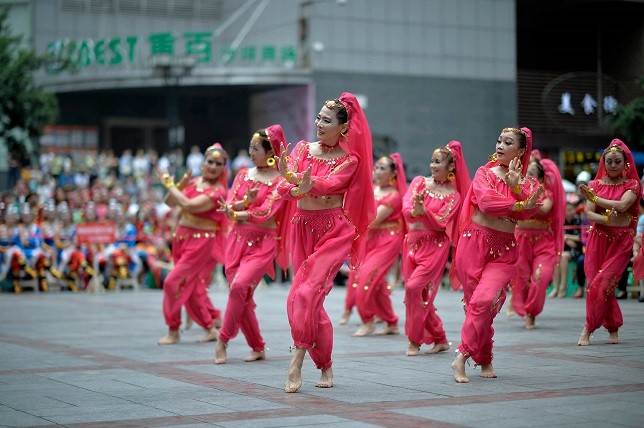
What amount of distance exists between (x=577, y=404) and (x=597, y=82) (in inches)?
632

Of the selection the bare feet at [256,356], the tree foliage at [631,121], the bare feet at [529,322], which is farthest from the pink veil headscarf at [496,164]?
the tree foliage at [631,121]

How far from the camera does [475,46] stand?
31.3 m

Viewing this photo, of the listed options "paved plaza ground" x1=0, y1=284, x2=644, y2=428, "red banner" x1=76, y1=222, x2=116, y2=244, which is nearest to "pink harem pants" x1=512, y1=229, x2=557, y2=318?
"paved plaza ground" x1=0, y1=284, x2=644, y2=428

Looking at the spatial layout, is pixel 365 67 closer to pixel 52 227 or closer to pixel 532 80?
pixel 532 80

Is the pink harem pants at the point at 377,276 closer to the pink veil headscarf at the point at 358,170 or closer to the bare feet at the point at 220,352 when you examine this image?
the bare feet at the point at 220,352

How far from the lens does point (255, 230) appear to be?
10719mm

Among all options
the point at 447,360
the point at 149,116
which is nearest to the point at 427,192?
the point at 447,360

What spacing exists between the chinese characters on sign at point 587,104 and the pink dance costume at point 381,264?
9.05 m

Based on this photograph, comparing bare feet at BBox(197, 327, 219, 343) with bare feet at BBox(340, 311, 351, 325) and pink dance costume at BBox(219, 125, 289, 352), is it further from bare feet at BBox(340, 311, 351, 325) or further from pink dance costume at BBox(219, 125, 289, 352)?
bare feet at BBox(340, 311, 351, 325)

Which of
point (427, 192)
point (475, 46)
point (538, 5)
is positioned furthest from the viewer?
point (475, 46)

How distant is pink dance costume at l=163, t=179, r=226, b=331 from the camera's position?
1223cm

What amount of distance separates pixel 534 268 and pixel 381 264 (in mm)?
1801

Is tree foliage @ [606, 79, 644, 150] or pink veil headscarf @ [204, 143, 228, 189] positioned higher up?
tree foliage @ [606, 79, 644, 150]

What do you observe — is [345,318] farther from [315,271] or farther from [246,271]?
[315,271]
